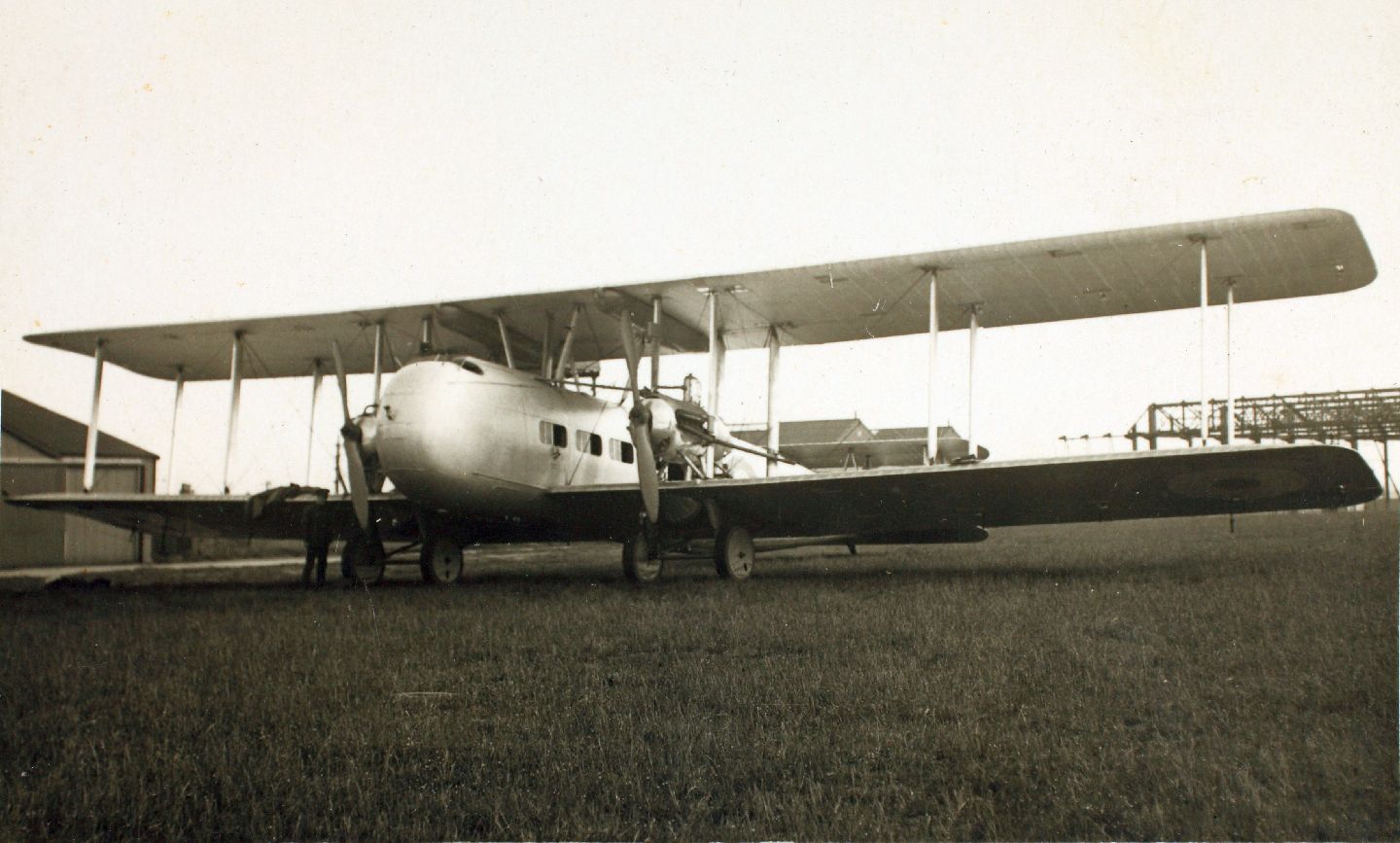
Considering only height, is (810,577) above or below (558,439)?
below

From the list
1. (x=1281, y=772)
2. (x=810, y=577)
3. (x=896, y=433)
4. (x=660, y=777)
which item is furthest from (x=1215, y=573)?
(x=896, y=433)

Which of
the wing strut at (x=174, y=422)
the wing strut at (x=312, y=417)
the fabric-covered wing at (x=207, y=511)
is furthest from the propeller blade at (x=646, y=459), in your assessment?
the wing strut at (x=174, y=422)

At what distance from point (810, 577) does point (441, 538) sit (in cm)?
485

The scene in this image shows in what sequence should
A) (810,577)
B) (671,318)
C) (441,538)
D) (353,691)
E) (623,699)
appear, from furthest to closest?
(671,318), (441,538), (810,577), (353,691), (623,699)

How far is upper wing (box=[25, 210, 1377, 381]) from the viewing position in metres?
9.69

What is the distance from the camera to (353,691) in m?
4.29

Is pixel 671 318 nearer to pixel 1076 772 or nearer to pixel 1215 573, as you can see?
pixel 1215 573

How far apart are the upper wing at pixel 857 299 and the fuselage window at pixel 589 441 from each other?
140cm

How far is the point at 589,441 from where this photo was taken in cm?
1238

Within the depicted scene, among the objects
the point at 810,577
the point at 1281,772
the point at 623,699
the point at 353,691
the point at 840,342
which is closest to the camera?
the point at 1281,772

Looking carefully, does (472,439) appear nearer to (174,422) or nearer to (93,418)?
(93,418)

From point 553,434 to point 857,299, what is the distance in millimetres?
4323

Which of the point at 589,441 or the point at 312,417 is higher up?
the point at 312,417

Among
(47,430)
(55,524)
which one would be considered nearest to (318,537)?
(47,430)
